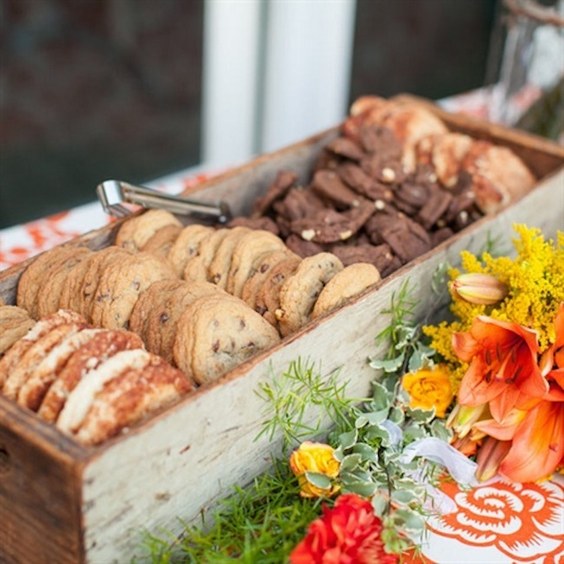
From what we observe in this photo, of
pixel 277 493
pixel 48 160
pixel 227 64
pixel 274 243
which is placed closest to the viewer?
pixel 277 493

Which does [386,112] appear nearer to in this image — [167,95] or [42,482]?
[42,482]

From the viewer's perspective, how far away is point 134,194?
4.91ft

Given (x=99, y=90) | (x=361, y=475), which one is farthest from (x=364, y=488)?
(x=99, y=90)

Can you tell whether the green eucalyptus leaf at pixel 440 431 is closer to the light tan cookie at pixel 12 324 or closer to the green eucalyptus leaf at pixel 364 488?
the green eucalyptus leaf at pixel 364 488

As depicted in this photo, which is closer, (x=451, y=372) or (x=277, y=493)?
(x=277, y=493)

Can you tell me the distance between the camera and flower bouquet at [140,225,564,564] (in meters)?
1.11

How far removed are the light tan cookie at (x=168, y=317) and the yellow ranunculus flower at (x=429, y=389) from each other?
11.8 inches

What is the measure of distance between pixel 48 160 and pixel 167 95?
645 millimetres

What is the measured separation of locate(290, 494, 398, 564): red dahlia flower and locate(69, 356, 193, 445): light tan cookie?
0.22 m

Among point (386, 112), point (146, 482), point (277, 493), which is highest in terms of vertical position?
point (386, 112)

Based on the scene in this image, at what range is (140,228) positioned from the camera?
146cm

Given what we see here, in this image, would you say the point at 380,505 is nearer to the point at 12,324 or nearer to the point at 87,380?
the point at 87,380

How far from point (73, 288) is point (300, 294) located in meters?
0.31

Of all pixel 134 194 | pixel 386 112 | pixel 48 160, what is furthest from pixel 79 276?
pixel 48 160
